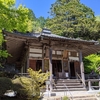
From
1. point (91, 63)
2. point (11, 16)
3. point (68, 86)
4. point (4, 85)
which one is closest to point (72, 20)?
point (91, 63)

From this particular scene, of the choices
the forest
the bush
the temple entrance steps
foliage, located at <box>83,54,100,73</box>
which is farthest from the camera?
the forest

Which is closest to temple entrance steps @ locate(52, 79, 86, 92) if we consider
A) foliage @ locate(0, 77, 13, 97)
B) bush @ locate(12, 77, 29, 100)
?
bush @ locate(12, 77, 29, 100)

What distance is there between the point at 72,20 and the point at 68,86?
2182 centimetres

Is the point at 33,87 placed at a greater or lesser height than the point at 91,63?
lesser

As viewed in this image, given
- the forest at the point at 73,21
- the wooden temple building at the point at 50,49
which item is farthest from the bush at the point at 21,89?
the forest at the point at 73,21

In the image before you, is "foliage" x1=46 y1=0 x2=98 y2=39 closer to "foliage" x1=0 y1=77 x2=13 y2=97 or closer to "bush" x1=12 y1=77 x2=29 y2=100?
"bush" x1=12 y1=77 x2=29 y2=100

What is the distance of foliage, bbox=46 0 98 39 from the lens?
2905cm

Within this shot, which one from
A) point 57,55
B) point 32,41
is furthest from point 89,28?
point 32,41

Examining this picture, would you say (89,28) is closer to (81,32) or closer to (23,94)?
(81,32)

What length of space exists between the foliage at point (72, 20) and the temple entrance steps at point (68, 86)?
58.3 feet

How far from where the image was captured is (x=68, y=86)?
11.8 metres

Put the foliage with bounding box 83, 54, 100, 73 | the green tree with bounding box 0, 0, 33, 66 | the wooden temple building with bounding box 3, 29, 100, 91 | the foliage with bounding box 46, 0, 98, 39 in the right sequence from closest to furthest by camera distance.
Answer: the green tree with bounding box 0, 0, 33, 66 → the wooden temple building with bounding box 3, 29, 100, 91 → the foliage with bounding box 83, 54, 100, 73 → the foliage with bounding box 46, 0, 98, 39

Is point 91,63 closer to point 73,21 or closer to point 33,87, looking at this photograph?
point 73,21

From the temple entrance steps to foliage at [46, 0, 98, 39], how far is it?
58.3 ft
